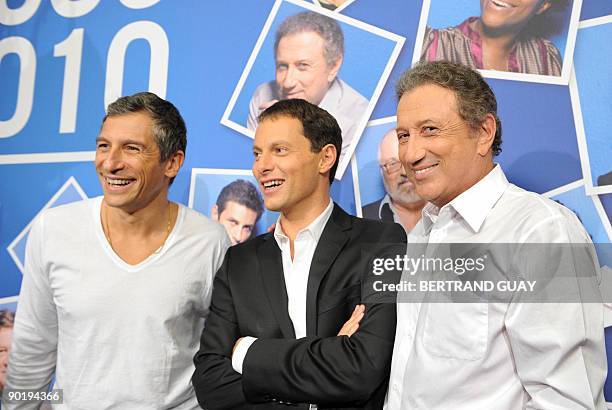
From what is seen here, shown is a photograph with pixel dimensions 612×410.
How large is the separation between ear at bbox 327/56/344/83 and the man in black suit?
0.46 m

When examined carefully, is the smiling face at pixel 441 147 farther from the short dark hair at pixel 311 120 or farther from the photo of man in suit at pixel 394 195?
the photo of man in suit at pixel 394 195

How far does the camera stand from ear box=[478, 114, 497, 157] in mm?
1543

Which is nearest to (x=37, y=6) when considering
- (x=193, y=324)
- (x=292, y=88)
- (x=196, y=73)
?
(x=196, y=73)

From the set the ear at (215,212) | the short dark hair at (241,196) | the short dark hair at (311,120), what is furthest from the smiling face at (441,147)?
the ear at (215,212)

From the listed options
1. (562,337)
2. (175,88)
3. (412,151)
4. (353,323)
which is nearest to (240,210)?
(175,88)

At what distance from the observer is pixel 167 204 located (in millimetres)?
2037

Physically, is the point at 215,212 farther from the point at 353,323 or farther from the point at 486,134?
the point at 486,134

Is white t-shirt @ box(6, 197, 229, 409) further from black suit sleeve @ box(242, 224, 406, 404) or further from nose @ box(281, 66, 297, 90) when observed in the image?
nose @ box(281, 66, 297, 90)

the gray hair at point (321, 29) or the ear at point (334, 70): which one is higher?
the gray hair at point (321, 29)

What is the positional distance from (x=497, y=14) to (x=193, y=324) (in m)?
1.34

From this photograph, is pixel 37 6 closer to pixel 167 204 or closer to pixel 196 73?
pixel 196 73

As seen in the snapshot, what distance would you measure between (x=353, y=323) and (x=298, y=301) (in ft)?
0.60

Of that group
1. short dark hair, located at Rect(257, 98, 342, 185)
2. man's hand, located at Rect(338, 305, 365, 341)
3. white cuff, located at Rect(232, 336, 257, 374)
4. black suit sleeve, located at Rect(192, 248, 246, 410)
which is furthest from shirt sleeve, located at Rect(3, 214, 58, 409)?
man's hand, located at Rect(338, 305, 365, 341)

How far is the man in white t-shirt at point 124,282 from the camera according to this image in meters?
1.83
